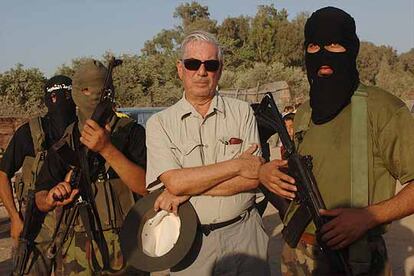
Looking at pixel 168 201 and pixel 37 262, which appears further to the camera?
pixel 37 262

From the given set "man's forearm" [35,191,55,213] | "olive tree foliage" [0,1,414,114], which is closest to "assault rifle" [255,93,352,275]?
"man's forearm" [35,191,55,213]

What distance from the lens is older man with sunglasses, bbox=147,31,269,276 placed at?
3068mm

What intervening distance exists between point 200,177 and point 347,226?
2.45 feet

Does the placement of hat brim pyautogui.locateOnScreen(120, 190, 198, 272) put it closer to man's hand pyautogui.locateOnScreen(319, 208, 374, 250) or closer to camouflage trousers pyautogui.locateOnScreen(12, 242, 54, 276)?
man's hand pyautogui.locateOnScreen(319, 208, 374, 250)

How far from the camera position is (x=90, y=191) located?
12.2 feet

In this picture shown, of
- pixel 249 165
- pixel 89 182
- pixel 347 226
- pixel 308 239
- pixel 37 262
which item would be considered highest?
pixel 249 165

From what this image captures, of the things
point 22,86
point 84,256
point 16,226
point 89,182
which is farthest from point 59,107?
point 22,86

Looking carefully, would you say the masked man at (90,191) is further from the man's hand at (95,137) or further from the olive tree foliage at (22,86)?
the olive tree foliage at (22,86)

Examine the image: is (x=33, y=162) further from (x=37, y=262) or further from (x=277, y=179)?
(x=277, y=179)

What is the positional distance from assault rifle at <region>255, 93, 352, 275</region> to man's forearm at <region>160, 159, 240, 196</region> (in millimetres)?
281

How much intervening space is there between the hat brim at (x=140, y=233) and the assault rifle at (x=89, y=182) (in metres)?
0.52

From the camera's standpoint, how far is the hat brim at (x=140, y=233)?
3055mm

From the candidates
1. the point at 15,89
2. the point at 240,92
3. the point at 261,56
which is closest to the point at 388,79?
the point at 261,56

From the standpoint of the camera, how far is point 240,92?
950 inches
